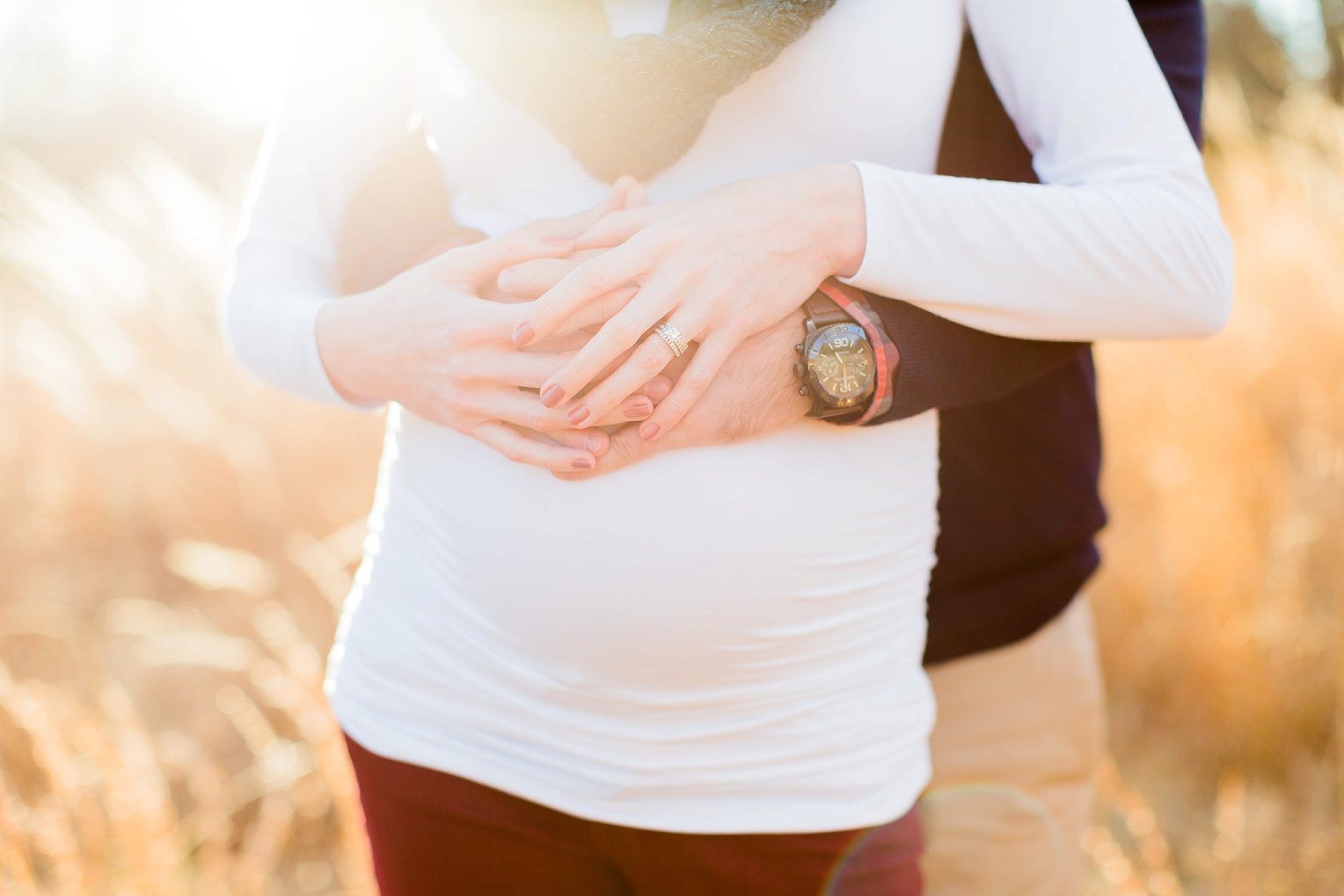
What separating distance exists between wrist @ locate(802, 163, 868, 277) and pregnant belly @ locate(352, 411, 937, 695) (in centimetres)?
19

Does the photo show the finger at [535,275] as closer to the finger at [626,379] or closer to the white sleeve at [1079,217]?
the finger at [626,379]

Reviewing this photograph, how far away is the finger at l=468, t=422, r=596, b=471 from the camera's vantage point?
95 centimetres

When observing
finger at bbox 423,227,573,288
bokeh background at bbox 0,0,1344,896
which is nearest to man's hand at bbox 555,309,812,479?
finger at bbox 423,227,573,288

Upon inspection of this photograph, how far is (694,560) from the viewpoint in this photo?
0.99 metres

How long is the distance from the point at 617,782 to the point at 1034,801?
103cm

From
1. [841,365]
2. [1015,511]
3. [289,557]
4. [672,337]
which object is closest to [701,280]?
[672,337]

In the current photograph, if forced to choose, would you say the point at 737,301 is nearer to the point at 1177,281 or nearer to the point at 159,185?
the point at 1177,281

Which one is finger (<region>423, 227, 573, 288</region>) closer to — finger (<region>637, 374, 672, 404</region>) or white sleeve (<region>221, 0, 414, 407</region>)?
finger (<region>637, 374, 672, 404</region>)

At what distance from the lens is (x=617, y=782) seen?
3.31ft

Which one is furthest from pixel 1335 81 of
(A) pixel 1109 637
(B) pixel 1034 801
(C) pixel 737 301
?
(C) pixel 737 301

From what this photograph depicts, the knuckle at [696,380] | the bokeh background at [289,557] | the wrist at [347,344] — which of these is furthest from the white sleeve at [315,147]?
the bokeh background at [289,557]

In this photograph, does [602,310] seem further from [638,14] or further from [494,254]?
[638,14]

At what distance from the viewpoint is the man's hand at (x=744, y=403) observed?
95 centimetres

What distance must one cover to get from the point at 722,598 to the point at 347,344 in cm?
52
